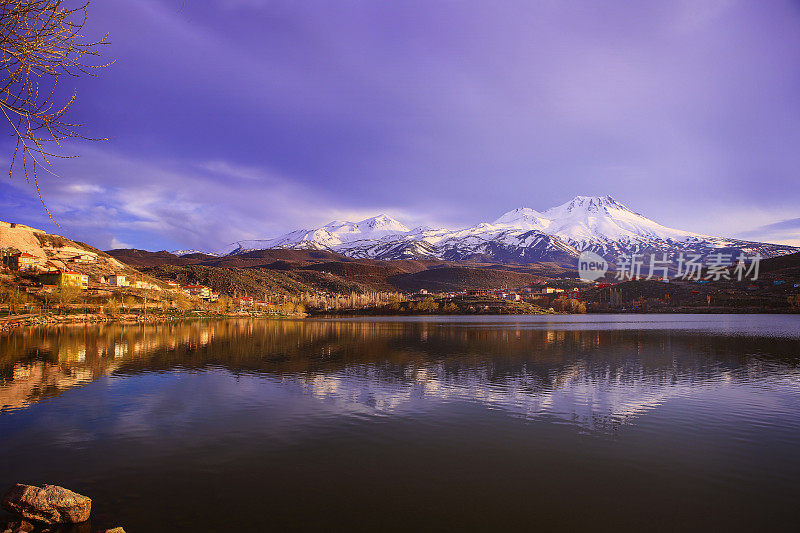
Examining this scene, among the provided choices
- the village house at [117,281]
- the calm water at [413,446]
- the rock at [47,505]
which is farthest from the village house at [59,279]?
the rock at [47,505]

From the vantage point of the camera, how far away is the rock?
827 centimetres

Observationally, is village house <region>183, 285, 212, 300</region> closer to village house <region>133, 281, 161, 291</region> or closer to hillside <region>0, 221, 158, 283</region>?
hillside <region>0, 221, 158, 283</region>

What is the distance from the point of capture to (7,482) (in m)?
10.6

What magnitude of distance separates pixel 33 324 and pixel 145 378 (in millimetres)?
59569

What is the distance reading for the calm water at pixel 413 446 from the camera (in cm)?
926

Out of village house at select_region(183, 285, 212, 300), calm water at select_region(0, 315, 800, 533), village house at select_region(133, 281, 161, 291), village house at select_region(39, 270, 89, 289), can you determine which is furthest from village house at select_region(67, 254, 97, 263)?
calm water at select_region(0, 315, 800, 533)

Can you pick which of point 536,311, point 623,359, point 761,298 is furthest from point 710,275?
point 623,359

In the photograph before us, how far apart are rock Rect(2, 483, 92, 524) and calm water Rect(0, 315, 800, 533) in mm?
535

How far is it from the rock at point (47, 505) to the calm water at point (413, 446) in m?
0.53

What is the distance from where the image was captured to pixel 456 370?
93.2 feet

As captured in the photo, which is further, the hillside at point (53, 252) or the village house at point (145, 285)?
the village house at point (145, 285)

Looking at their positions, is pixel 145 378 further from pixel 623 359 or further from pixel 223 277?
pixel 223 277

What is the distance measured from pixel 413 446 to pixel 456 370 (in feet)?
50.7

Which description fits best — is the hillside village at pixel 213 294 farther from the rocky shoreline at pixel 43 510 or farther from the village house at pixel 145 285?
the rocky shoreline at pixel 43 510
